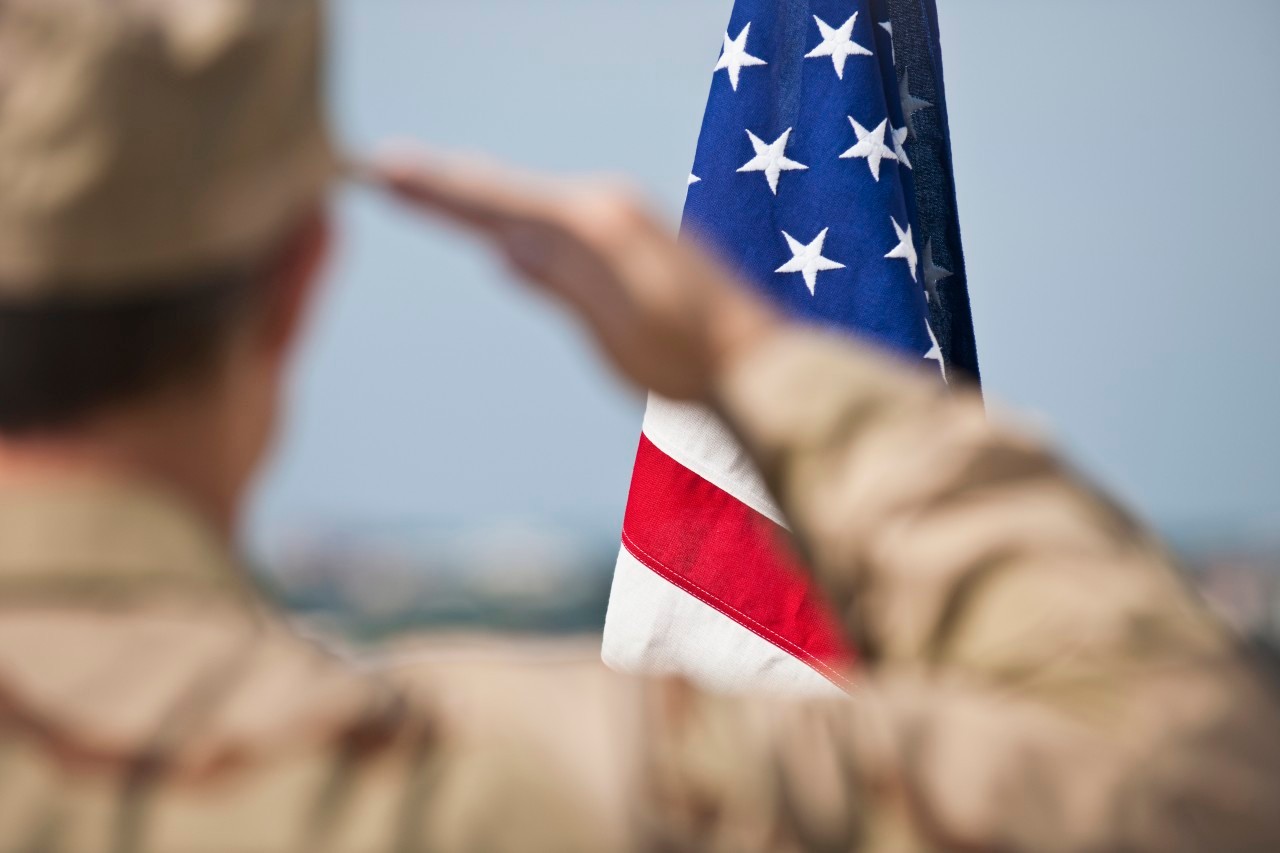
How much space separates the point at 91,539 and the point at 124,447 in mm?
75

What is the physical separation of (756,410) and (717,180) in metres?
2.49

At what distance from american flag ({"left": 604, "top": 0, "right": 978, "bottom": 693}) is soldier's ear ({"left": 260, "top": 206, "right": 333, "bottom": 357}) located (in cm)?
221

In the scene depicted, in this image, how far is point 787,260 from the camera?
3.56 meters

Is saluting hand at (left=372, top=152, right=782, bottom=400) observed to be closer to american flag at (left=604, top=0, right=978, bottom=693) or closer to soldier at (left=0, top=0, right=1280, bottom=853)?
soldier at (left=0, top=0, right=1280, bottom=853)

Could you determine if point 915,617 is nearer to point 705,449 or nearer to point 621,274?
point 621,274

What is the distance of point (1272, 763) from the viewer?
1071 millimetres

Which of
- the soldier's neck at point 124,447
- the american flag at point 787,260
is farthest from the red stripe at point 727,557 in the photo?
the soldier's neck at point 124,447

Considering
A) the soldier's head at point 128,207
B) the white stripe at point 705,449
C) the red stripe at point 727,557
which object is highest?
the white stripe at point 705,449

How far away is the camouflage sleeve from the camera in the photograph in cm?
107

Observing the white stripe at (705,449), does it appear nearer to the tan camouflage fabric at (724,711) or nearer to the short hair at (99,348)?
the tan camouflage fabric at (724,711)

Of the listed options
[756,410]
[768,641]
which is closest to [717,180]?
[768,641]

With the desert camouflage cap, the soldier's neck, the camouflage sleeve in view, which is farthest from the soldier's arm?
the soldier's neck

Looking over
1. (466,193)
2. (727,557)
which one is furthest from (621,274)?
(727,557)

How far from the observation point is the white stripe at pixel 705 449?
3.44m
